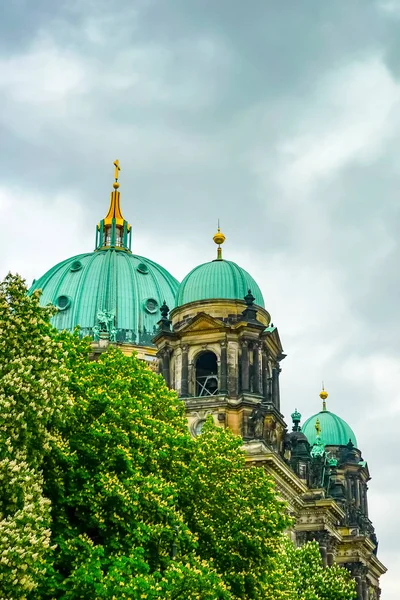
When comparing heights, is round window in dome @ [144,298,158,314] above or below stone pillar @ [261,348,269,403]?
above

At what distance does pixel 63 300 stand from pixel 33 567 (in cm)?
6126

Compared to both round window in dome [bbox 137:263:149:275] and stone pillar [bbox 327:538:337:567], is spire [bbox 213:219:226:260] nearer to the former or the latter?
round window in dome [bbox 137:263:149:275]

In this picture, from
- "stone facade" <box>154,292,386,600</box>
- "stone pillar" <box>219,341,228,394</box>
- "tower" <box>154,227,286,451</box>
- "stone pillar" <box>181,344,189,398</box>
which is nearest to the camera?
"stone facade" <box>154,292,386,600</box>

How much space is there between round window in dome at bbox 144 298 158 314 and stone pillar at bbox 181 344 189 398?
2178 cm

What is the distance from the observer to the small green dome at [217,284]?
227 ft

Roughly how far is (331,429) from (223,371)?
42.9m

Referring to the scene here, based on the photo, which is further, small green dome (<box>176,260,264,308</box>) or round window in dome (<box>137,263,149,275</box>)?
round window in dome (<box>137,263,149,275</box>)

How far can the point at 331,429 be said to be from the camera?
351 feet

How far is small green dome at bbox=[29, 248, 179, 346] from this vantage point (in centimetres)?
8756

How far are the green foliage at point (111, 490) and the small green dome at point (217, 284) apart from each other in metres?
25.0

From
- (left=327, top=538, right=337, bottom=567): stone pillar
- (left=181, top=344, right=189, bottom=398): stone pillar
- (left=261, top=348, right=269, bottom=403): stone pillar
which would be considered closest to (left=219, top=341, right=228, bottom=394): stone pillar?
(left=181, top=344, right=189, bottom=398): stone pillar

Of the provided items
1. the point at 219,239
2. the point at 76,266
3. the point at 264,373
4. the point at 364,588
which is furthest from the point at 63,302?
the point at 364,588

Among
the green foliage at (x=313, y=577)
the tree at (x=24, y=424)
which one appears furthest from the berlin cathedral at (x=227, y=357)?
the tree at (x=24, y=424)

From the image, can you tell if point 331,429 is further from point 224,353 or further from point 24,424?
point 24,424
